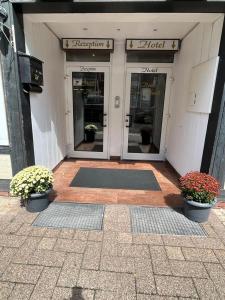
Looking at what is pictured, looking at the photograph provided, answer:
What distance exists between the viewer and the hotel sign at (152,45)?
3.85 metres

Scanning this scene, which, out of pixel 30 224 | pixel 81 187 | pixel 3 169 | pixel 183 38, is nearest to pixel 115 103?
pixel 183 38

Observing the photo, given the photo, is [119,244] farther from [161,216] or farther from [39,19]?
[39,19]

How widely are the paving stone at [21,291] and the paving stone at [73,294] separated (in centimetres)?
20

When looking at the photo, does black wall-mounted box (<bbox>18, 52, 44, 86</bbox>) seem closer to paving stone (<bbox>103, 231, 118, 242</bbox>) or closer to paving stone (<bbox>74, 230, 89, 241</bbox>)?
paving stone (<bbox>74, 230, 89, 241</bbox>)

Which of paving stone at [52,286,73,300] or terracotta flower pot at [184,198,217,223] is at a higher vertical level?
terracotta flower pot at [184,198,217,223]

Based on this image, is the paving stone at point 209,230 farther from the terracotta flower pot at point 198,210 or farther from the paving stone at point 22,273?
the paving stone at point 22,273

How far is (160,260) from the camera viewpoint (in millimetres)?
1839

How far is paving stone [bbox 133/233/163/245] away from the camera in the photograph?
2062 mm

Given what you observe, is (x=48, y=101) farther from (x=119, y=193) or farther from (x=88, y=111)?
(x=119, y=193)

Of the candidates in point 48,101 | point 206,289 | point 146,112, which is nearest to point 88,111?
point 48,101

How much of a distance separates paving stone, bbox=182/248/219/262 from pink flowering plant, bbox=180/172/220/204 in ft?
1.83

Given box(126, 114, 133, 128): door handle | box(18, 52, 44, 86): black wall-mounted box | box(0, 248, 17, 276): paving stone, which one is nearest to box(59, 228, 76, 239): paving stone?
box(0, 248, 17, 276): paving stone

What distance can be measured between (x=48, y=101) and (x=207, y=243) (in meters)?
3.12

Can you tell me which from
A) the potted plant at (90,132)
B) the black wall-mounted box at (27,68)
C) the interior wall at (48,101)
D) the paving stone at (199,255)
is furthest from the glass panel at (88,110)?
the paving stone at (199,255)
